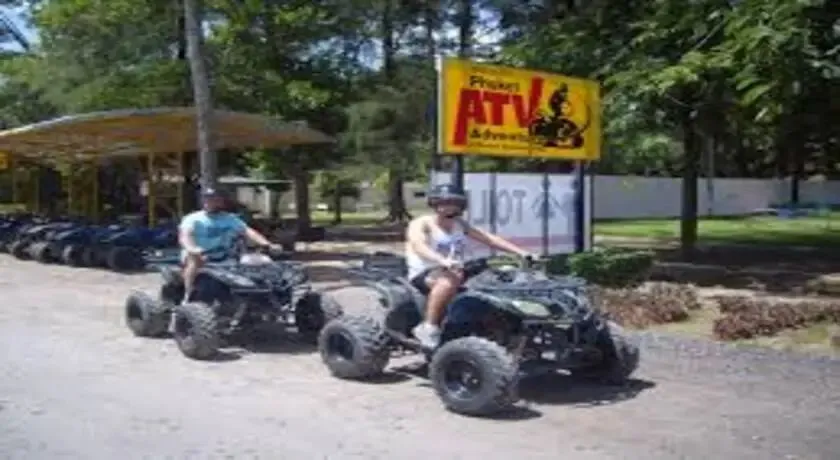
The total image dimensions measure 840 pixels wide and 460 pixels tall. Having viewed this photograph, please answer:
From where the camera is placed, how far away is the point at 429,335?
30.0ft

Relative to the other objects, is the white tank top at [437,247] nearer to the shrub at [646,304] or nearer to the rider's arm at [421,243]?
the rider's arm at [421,243]

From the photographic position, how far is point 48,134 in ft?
83.7

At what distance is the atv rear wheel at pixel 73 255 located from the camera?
23828 mm

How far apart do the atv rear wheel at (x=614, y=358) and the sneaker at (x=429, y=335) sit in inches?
50.2

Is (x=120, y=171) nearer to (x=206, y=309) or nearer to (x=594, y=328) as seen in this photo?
(x=206, y=309)

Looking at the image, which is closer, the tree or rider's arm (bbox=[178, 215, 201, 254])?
rider's arm (bbox=[178, 215, 201, 254])

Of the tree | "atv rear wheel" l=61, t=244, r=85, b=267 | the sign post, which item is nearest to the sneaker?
the sign post

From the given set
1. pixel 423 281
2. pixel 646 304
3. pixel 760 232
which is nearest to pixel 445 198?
pixel 423 281

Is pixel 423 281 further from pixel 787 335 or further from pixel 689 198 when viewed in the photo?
pixel 689 198

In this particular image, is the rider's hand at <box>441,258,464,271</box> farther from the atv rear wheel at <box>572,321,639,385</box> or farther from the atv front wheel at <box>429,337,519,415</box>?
the atv rear wheel at <box>572,321,639,385</box>

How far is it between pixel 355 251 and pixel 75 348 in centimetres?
1585

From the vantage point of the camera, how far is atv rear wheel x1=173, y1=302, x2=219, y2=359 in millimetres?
10841

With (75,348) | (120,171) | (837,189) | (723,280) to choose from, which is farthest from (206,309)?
(837,189)

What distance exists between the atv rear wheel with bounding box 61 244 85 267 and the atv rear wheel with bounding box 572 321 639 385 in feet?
54.1
